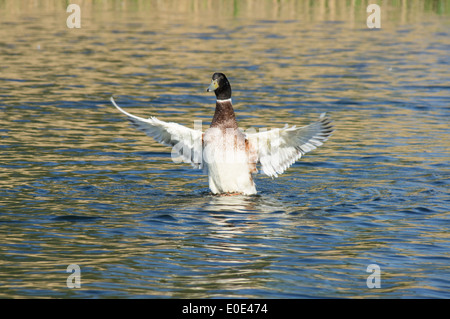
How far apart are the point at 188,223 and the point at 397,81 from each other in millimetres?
13729

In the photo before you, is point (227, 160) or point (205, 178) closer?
point (227, 160)

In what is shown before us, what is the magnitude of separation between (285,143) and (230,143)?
0.78 meters

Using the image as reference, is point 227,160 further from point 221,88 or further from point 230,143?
point 221,88

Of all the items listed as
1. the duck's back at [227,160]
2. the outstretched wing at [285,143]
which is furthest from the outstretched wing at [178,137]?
the outstretched wing at [285,143]

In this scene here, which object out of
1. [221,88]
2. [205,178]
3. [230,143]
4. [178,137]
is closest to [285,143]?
[230,143]

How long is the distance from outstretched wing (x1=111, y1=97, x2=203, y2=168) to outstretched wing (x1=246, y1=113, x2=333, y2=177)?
2.66ft

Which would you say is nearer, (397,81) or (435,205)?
(435,205)

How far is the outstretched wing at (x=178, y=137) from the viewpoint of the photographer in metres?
11.9

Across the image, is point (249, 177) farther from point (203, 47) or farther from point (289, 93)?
point (203, 47)

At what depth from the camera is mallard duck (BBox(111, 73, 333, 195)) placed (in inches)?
459

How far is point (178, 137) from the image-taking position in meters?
12.1

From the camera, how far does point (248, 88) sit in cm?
2158
